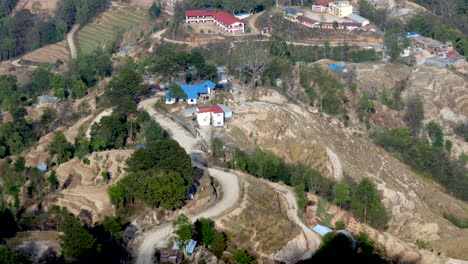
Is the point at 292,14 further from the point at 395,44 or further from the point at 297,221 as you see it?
the point at 297,221

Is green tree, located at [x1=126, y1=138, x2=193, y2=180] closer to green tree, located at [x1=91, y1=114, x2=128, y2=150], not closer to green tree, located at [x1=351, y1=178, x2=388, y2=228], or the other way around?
green tree, located at [x1=91, y1=114, x2=128, y2=150]

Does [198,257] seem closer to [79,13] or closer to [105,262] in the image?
[105,262]

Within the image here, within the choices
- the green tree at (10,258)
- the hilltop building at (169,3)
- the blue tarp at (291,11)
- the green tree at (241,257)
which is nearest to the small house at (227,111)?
the green tree at (241,257)

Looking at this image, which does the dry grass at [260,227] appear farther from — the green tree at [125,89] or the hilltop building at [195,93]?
the green tree at [125,89]

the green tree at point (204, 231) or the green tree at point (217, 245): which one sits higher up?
the green tree at point (204, 231)

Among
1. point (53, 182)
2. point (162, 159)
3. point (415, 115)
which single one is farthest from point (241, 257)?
point (415, 115)
